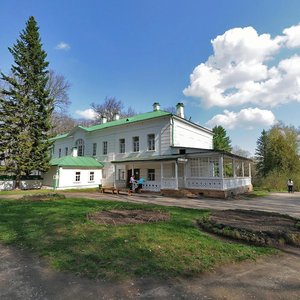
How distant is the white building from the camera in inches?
731

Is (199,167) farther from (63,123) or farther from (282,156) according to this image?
A: (63,123)

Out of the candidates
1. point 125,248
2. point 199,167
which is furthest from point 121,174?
point 125,248

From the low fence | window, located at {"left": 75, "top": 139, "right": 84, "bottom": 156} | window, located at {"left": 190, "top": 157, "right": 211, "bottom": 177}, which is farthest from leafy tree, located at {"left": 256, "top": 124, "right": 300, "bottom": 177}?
the low fence

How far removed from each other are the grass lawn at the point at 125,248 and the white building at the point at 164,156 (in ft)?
38.2

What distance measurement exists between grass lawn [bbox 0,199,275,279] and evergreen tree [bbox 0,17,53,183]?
53.3 ft

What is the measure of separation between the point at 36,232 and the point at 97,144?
22.6 m

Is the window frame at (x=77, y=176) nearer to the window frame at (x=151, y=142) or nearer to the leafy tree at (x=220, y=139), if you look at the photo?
the window frame at (x=151, y=142)

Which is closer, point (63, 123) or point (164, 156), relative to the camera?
point (164, 156)

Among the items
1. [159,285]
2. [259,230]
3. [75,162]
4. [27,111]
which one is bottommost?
[159,285]

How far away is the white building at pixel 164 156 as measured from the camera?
18562 millimetres

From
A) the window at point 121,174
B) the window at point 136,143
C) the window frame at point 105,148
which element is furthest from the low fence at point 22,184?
the window at point 136,143

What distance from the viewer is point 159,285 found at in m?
3.45

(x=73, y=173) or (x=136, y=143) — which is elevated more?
(x=136, y=143)

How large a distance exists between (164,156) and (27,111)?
14.4 meters
